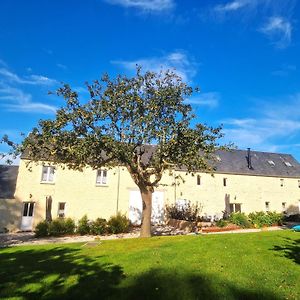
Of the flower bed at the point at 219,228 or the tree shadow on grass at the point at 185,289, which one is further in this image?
the flower bed at the point at 219,228

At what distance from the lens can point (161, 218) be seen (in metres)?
31.8

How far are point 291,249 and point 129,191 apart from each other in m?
20.7

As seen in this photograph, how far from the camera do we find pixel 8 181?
2945cm

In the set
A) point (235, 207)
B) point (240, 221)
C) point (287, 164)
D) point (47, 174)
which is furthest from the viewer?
point (287, 164)

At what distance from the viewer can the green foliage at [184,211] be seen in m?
28.5

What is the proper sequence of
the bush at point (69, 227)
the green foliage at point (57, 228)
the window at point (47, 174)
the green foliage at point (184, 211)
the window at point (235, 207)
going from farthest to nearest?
the window at point (235, 207) → the window at point (47, 174) → the green foliage at point (184, 211) → the bush at point (69, 227) → the green foliage at point (57, 228)

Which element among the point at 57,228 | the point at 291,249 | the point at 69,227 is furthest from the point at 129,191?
the point at 291,249

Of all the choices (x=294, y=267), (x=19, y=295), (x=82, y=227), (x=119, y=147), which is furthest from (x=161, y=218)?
(x=19, y=295)

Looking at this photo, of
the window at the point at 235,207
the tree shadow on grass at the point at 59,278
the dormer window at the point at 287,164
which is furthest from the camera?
the dormer window at the point at 287,164

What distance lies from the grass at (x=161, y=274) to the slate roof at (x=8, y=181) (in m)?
16.3

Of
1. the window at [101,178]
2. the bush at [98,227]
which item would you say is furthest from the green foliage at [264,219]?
the window at [101,178]

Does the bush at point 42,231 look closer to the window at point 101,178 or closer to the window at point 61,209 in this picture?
the window at point 61,209

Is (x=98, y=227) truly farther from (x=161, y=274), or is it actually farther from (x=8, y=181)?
(x=161, y=274)

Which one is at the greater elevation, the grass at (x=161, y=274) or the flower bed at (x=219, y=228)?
the flower bed at (x=219, y=228)
